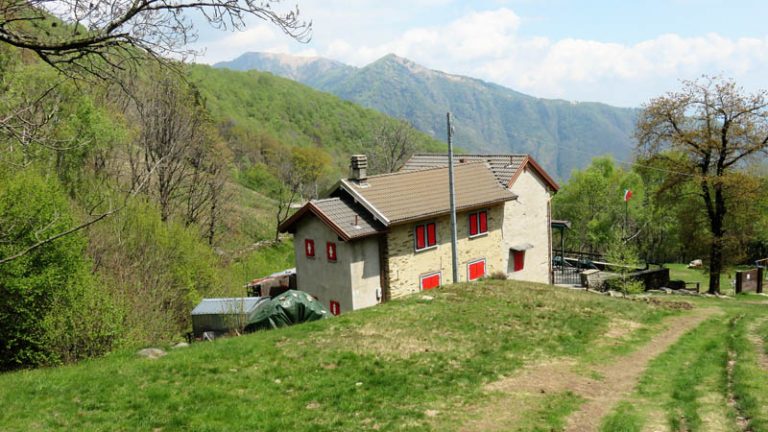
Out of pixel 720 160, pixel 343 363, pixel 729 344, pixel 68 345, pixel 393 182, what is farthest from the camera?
pixel 720 160

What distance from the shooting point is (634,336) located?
20.1 m

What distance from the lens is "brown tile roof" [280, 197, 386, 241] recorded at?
86.7ft

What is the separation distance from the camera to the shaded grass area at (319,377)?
11.4 meters

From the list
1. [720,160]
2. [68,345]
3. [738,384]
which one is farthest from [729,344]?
[720,160]

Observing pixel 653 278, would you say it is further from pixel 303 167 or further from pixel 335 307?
pixel 303 167

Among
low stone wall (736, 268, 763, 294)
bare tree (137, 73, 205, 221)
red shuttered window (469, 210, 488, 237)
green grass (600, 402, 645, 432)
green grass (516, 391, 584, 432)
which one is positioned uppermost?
bare tree (137, 73, 205, 221)

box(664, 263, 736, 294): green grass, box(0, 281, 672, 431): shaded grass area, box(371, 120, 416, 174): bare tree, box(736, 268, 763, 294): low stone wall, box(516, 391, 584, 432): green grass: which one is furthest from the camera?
box(371, 120, 416, 174): bare tree

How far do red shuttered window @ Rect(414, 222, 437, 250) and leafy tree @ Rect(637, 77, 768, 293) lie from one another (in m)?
18.0

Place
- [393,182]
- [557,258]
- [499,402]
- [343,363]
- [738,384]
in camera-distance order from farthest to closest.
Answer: [557,258], [393,182], [343,363], [738,384], [499,402]

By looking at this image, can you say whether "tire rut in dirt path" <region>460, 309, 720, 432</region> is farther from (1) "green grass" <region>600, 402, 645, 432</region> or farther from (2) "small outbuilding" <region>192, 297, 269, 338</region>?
(2) "small outbuilding" <region>192, 297, 269, 338</region>

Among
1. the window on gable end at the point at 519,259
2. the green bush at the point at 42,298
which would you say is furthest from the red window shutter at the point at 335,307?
the window on gable end at the point at 519,259

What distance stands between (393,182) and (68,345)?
17577mm

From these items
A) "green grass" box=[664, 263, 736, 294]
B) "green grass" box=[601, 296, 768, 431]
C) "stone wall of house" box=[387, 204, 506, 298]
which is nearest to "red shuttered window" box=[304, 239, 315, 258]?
"stone wall of house" box=[387, 204, 506, 298]

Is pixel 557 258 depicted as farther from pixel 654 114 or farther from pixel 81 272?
pixel 81 272
